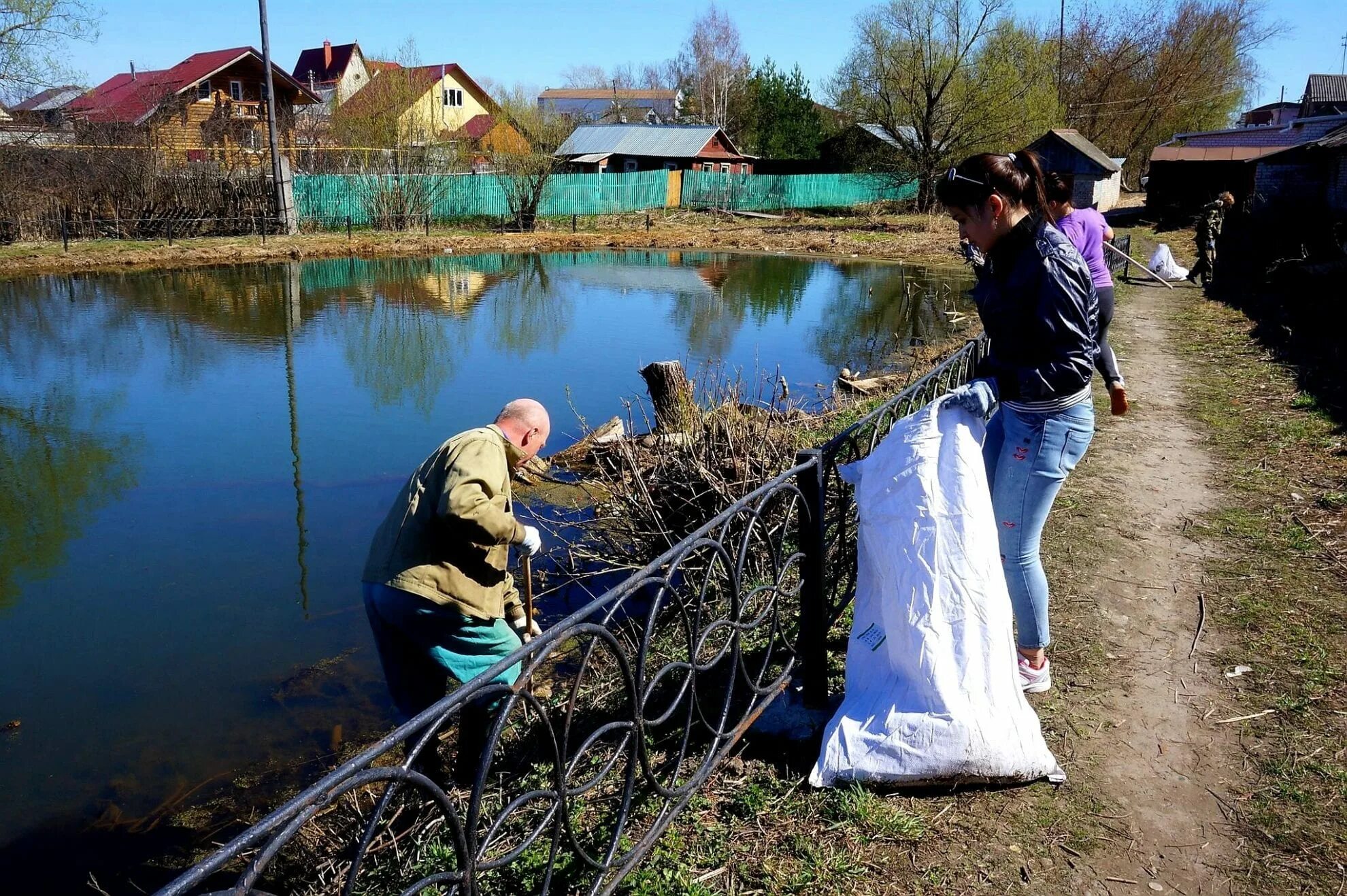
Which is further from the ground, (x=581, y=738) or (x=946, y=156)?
(x=946, y=156)

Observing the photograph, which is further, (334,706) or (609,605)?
(334,706)

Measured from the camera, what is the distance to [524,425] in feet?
11.2

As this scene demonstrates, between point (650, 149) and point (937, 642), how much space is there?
141 ft

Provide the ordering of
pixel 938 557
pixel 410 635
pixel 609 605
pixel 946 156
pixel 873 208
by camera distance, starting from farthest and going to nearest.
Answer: pixel 873 208
pixel 946 156
pixel 410 635
pixel 938 557
pixel 609 605

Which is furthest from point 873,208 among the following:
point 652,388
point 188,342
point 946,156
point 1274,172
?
point 652,388

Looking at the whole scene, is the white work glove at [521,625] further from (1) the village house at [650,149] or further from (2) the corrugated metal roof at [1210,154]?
(1) the village house at [650,149]

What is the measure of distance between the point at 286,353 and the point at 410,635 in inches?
434

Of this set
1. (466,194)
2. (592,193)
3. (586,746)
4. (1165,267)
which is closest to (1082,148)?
(1165,267)

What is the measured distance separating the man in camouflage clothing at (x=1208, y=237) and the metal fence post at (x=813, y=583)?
15618 mm

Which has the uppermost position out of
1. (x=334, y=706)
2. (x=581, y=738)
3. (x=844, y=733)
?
(x=844, y=733)

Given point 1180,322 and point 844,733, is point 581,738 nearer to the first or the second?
point 844,733

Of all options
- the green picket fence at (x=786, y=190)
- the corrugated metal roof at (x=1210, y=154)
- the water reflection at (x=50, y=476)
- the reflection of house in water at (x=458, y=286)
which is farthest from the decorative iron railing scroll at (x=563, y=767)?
the green picket fence at (x=786, y=190)

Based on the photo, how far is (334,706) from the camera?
15.8 feet

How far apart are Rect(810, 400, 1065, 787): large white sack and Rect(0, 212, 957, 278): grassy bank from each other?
2209 cm
